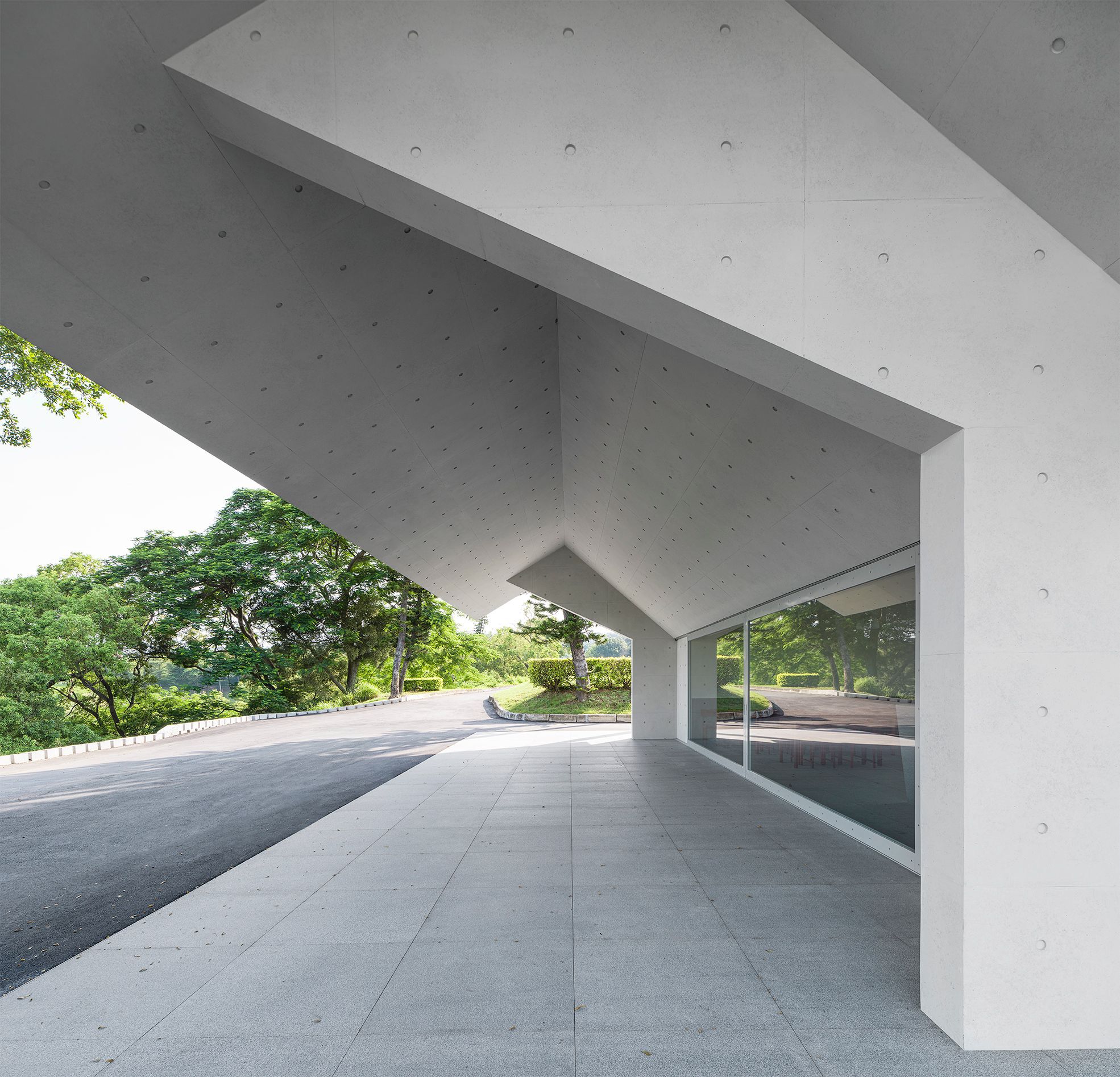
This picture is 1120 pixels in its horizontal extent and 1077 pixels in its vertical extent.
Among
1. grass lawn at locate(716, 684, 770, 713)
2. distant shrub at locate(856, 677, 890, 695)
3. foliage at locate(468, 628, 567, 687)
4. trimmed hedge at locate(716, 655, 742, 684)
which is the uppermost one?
distant shrub at locate(856, 677, 890, 695)

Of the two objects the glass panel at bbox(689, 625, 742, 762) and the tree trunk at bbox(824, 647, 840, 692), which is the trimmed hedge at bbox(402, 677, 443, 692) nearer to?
the glass panel at bbox(689, 625, 742, 762)

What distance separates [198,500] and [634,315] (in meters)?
37.9

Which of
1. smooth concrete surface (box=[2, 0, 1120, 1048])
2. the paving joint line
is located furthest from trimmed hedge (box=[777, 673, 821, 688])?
smooth concrete surface (box=[2, 0, 1120, 1048])

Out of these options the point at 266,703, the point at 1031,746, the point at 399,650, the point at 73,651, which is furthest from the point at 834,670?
the point at 399,650

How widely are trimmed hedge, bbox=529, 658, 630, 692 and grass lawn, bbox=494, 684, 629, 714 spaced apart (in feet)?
0.75

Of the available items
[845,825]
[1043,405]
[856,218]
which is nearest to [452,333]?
[856,218]

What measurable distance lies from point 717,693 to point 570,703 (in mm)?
14577

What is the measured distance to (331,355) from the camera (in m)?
5.82

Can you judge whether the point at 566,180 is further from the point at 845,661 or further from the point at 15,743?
the point at 15,743

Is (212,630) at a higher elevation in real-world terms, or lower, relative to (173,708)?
higher

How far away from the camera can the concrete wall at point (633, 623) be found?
749 inches

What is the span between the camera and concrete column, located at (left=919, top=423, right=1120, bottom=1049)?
3252mm

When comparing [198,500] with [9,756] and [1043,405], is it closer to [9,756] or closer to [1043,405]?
[9,756]

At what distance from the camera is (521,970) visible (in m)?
4.27
